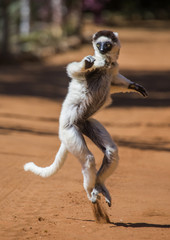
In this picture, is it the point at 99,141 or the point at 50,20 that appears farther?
the point at 50,20

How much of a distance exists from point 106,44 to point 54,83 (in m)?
12.8

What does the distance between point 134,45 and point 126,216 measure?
76.5 ft

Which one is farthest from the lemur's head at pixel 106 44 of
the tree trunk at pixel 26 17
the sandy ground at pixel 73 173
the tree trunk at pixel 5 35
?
the tree trunk at pixel 26 17

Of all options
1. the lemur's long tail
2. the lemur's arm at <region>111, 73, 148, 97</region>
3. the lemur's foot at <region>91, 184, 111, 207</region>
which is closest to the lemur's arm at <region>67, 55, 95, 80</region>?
the lemur's arm at <region>111, 73, 148, 97</region>

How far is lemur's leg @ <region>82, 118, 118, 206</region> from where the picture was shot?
4910mm

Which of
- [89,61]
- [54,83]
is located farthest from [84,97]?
[54,83]

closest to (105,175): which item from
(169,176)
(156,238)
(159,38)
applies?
(156,238)

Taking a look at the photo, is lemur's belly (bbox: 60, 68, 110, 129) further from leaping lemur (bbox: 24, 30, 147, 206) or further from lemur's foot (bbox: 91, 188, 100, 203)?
lemur's foot (bbox: 91, 188, 100, 203)

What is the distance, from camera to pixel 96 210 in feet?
16.9

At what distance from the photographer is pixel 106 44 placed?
4.82 metres

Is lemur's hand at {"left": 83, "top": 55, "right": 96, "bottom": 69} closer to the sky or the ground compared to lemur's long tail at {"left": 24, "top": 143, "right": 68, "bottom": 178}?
closer to the sky

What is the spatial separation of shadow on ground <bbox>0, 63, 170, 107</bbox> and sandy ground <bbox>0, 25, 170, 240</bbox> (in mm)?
33

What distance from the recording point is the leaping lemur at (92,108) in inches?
190

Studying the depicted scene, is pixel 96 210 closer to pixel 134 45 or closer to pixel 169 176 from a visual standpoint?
pixel 169 176
